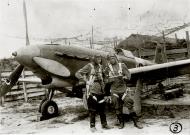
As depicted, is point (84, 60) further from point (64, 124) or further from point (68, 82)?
point (64, 124)

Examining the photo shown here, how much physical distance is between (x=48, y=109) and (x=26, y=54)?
68.3 inches

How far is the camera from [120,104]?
546 centimetres

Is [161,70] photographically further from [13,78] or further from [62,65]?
[13,78]

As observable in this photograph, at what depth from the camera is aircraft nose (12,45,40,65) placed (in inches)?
247

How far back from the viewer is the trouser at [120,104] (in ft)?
17.8

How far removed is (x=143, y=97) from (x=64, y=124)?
4.30 meters

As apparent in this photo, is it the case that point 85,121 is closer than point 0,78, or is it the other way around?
point 85,121

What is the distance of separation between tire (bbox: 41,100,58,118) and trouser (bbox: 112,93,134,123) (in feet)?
7.75

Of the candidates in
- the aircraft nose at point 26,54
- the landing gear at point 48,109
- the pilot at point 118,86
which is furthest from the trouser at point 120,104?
the landing gear at point 48,109

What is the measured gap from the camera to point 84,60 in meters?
6.90

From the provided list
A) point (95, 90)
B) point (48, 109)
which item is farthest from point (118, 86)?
point (48, 109)

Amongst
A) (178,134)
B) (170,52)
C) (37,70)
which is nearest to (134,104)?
(178,134)

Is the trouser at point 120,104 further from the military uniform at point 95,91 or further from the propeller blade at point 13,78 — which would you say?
the propeller blade at point 13,78

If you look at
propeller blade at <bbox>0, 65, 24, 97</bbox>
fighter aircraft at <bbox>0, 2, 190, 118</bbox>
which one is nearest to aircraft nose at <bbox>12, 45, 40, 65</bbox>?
fighter aircraft at <bbox>0, 2, 190, 118</bbox>
